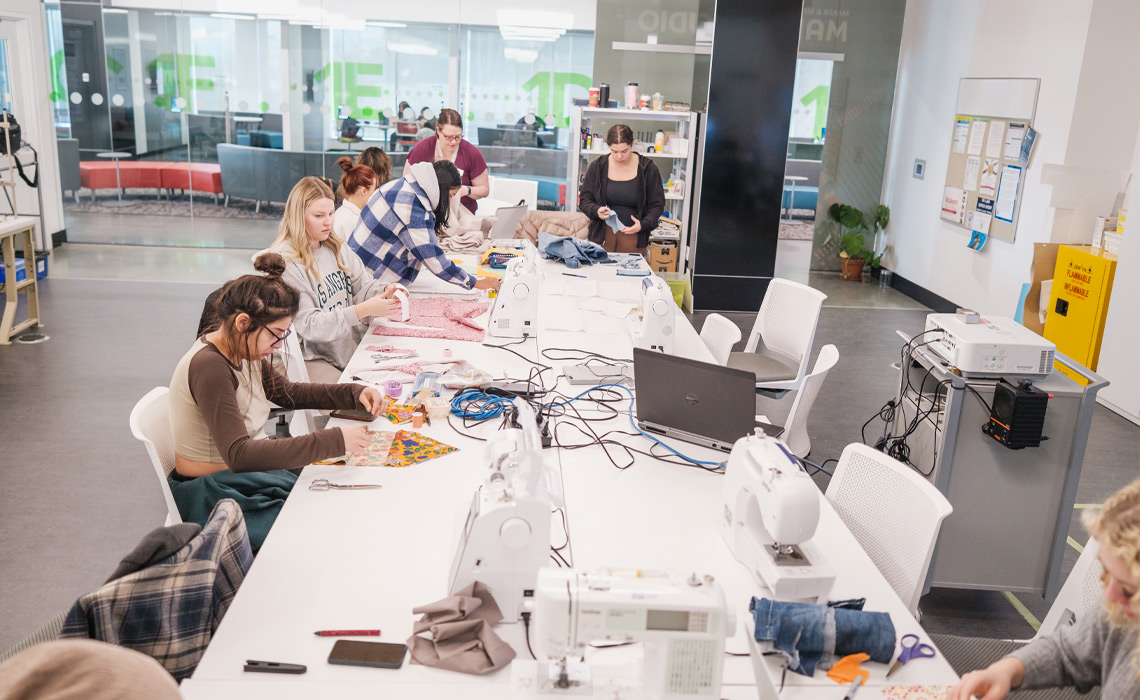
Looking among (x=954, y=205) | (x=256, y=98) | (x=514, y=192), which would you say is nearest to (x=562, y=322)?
(x=514, y=192)

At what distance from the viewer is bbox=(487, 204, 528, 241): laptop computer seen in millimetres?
5801

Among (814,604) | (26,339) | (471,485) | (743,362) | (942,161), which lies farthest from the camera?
(942,161)

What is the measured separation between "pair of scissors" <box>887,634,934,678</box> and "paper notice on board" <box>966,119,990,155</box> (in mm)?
6377

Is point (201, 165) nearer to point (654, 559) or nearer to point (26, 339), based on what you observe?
point (26, 339)

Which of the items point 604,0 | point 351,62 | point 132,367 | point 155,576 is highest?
point 604,0

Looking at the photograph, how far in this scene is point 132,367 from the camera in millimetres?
5566

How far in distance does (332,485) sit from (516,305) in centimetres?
154

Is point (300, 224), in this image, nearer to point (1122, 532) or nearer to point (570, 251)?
point (570, 251)

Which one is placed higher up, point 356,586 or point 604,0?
point 604,0

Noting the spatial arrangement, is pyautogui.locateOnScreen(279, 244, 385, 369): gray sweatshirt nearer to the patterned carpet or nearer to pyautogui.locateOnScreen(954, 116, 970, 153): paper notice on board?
pyautogui.locateOnScreen(954, 116, 970, 153): paper notice on board

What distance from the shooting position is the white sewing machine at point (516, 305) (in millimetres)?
3846

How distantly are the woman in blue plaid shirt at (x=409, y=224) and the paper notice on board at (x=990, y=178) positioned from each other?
468cm

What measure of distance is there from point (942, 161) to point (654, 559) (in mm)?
6895

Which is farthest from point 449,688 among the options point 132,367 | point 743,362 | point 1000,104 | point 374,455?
point 1000,104
